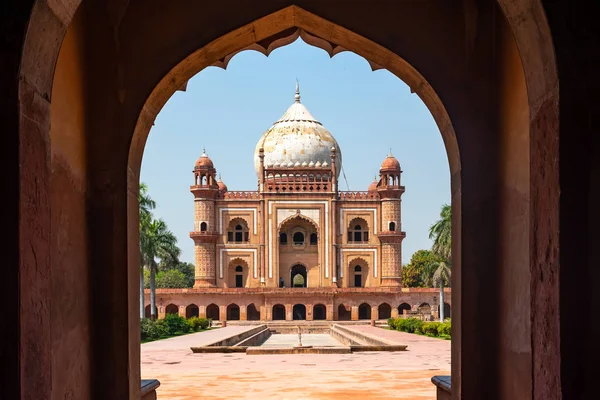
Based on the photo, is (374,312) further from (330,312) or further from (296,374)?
(296,374)

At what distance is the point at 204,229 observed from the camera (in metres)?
38.5

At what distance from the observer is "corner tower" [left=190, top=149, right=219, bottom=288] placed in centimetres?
3831

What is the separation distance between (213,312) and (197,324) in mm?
9645

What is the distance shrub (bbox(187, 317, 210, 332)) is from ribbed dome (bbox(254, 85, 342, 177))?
13.6m

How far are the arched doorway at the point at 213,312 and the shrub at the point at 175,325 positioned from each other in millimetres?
10989

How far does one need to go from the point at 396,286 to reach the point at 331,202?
18.2 feet

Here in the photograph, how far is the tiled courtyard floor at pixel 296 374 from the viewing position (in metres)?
8.15

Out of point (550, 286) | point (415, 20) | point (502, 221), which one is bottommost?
Answer: point (550, 286)

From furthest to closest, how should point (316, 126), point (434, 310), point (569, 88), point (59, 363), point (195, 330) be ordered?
point (316, 126)
point (434, 310)
point (195, 330)
point (59, 363)
point (569, 88)

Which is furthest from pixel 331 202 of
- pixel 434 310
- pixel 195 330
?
pixel 195 330

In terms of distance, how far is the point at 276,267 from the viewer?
38469 millimetres

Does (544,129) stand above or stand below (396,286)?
above

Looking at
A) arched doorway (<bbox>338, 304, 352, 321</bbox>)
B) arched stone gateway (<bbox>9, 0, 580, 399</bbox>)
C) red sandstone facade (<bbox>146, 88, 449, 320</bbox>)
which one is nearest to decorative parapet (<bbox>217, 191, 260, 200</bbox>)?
red sandstone facade (<bbox>146, 88, 449, 320</bbox>)

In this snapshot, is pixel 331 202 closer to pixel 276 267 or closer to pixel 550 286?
pixel 276 267
